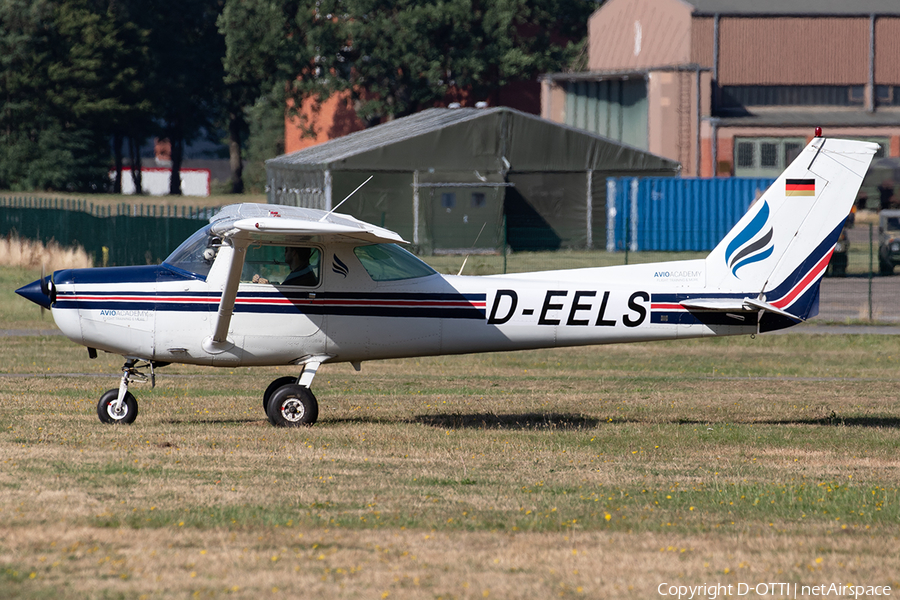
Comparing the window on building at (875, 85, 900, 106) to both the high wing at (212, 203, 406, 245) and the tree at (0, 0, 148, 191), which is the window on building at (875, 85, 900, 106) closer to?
the tree at (0, 0, 148, 191)

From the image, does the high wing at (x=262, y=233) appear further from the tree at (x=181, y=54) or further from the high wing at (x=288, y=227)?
the tree at (x=181, y=54)

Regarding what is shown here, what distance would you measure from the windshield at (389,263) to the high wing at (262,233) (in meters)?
0.42

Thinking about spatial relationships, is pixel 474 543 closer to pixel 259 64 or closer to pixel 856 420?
pixel 856 420

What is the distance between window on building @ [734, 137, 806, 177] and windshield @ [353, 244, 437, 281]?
46.1 meters

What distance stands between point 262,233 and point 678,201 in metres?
34.2

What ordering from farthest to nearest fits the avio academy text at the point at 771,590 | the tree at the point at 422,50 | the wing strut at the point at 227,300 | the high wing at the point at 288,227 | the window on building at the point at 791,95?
1. the tree at the point at 422,50
2. the window on building at the point at 791,95
3. the wing strut at the point at 227,300
4. the high wing at the point at 288,227
5. the avio academy text at the point at 771,590

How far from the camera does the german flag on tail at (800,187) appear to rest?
42.4 feet

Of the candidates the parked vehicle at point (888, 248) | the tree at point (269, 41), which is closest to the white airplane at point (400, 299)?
the parked vehicle at point (888, 248)

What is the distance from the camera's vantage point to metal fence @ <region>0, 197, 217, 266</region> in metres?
33.5

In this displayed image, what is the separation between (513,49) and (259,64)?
613 inches

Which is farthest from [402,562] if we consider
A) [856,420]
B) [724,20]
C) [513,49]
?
[513,49]

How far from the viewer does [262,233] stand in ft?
38.8

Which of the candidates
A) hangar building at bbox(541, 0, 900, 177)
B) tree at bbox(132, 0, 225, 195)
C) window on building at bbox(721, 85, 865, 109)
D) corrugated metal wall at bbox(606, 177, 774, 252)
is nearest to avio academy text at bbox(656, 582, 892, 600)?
corrugated metal wall at bbox(606, 177, 774, 252)

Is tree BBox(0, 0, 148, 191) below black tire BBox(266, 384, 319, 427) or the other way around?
the other way around
